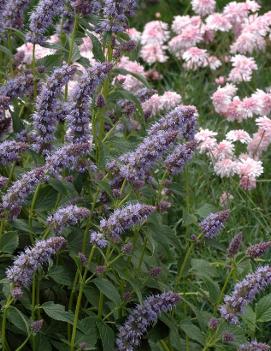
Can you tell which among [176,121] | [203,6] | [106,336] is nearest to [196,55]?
[203,6]

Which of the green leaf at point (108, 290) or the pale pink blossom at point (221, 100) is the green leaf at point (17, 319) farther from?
the pale pink blossom at point (221, 100)

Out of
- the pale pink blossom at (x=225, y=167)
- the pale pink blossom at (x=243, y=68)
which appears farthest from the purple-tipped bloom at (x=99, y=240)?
the pale pink blossom at (x=243, y=68)

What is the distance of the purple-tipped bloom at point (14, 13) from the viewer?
10.3 ft

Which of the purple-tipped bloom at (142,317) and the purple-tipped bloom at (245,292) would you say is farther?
the purple-tipped bloom at (142,317)

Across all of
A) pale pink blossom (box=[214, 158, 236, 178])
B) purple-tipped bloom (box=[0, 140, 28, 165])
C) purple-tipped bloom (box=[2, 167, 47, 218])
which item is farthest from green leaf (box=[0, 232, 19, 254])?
pale pink blossom (box=[214, 158, 236, 178])

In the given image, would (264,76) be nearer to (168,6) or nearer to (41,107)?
(168,6)

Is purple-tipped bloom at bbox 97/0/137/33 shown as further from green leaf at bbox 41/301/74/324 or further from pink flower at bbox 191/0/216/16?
pink flower at bbox 191/0/216/16

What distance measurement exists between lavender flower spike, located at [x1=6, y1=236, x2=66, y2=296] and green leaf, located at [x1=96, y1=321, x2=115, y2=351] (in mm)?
392

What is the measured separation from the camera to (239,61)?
5.12 m

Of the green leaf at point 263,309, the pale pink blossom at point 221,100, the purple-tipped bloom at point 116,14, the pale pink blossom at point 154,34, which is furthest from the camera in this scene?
the pale pink blossom at point 154,34

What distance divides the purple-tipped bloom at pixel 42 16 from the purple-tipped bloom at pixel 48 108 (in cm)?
32

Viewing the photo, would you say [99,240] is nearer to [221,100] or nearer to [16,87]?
[16,87]

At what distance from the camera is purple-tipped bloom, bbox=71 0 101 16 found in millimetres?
2908

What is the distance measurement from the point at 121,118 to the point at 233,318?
912 millimetres
